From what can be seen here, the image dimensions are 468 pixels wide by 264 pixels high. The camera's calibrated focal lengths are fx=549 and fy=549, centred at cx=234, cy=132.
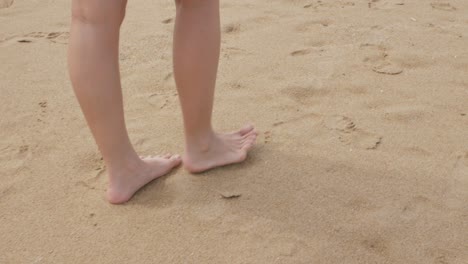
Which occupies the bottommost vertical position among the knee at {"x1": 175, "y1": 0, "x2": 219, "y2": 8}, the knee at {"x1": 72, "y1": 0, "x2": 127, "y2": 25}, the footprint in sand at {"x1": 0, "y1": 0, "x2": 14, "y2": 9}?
the footprint in sand at {"x1": 0, "y1": 0, "x2": 14, "y2": 9}

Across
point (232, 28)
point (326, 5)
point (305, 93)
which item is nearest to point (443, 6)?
point (326, 5)

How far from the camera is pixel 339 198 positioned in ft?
4.87

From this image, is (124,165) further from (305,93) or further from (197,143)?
(305,93)

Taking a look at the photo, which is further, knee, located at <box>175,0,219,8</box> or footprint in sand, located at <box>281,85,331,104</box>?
footprint in sand, located at <box>281,85,331,104</box>

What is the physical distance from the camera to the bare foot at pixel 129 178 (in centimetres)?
148

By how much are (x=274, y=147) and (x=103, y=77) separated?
63 cm

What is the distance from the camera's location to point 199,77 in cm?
146

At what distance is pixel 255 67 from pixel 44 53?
0.93 m

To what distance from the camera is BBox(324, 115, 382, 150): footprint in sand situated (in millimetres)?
1729

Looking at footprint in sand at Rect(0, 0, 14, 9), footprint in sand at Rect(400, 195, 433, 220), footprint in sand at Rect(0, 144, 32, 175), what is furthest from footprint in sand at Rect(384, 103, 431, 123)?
footprint in sand at Rect(0, 0, 14, 9)

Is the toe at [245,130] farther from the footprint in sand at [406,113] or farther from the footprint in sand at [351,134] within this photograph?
the footprint in sand at [406,113]

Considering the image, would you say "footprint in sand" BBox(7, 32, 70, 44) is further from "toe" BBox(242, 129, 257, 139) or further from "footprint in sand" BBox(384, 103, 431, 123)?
"footprint in sand" BBox(384, 103, 431, 123)

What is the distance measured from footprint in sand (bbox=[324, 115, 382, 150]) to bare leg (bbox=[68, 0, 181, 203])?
70 cm

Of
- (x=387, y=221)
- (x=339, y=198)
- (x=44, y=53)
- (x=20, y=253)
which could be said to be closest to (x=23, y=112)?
(x=44, y=53)
